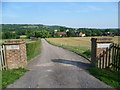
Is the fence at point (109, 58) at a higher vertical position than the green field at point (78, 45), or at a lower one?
higher

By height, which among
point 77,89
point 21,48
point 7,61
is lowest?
point 77,89

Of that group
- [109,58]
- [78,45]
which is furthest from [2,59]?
[78,45]

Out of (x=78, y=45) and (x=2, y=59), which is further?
(x=78, y=45)

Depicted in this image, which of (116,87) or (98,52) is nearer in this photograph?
(116,87)

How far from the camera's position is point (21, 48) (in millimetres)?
7742

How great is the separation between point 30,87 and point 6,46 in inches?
139

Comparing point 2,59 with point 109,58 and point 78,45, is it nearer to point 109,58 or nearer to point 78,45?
point 109,58

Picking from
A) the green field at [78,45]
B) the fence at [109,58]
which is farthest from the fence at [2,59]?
the green field at [78,45]

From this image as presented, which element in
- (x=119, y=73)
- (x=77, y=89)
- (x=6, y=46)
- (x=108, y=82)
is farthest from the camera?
(x=6, y=46)

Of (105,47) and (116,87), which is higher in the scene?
(105,47)

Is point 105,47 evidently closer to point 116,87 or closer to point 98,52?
point 98,52

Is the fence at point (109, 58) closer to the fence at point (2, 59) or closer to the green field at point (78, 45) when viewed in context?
the green field at point (78, 45)

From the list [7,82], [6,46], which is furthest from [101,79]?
[6,46]

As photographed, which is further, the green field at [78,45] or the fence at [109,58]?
the green field at [78,45]
